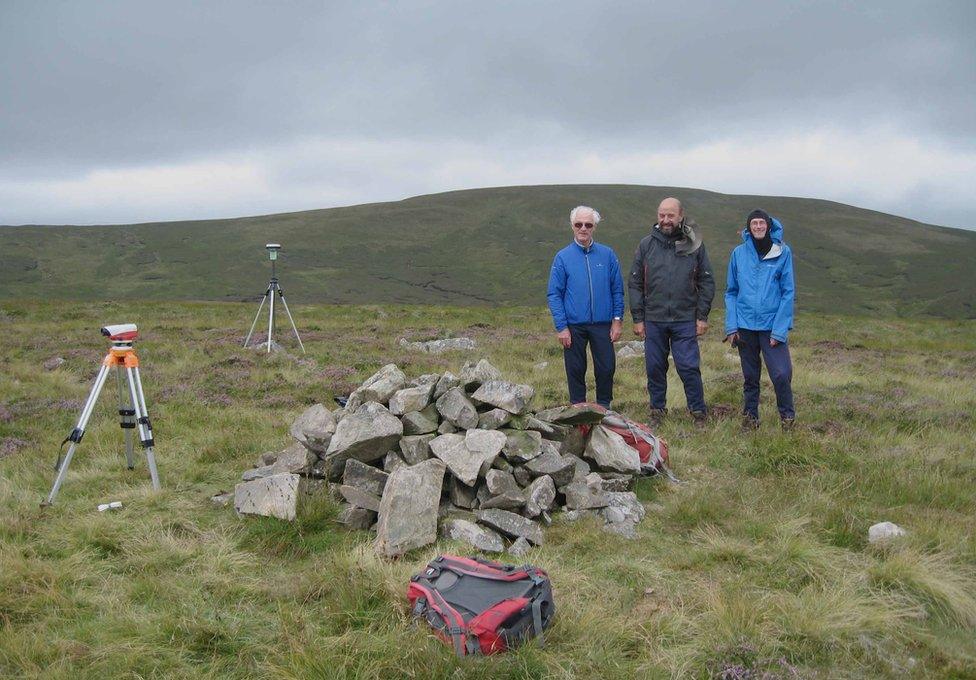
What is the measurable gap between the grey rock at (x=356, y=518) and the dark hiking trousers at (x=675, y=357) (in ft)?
15.0

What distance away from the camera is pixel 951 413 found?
976 cm

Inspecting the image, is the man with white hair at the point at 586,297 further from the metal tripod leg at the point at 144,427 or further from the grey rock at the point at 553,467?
the metal tripod leg at the point at 144,427

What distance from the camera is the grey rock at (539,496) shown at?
5906 millimetres

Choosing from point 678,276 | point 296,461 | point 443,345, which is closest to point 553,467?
point 296,461

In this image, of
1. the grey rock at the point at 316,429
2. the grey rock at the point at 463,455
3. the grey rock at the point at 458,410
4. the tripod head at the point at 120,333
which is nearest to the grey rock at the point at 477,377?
the grey rock at the point at 458,410

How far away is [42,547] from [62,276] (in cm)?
7156

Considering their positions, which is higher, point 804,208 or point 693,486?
point 804,208

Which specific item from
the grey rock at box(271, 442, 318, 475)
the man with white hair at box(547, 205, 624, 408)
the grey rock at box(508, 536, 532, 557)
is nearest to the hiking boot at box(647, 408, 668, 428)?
the man with white hair at box(547, 205, 624, 408)

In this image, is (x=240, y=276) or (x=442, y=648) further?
(x=240, y=276)

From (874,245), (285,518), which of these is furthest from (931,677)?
(874,245)

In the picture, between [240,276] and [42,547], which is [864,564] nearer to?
[42,547]

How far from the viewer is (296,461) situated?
6531mm

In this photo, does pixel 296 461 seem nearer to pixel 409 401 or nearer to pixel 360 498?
pixel 360 498

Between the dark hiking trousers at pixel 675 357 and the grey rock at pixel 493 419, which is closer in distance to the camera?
the grey rock at pixel 493 419
